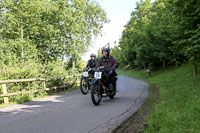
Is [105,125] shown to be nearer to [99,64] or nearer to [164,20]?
[99,64]

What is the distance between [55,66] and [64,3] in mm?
A: 9020

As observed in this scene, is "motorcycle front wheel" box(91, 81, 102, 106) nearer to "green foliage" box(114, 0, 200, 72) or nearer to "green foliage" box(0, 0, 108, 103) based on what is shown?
"green foliage" box(114, 0, 200, 72)

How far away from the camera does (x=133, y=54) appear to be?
3709 centimetres

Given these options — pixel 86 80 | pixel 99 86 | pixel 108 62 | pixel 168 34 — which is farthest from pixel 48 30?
pixel 99 86

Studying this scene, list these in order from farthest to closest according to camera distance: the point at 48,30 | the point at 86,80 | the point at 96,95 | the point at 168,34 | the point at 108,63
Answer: the point at 48,30 < the point at 168,34 < the point at 86,80 < the point at 108,63 < the point at 96,95

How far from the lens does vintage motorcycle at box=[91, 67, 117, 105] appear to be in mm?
6175

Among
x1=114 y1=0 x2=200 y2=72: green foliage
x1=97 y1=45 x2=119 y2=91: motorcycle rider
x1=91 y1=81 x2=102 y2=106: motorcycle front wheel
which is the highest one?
x1=114 y1=0 x2=200 y2=72: green foliage

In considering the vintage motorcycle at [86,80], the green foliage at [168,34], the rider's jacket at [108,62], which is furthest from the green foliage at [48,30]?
the green foliage at [168,34]

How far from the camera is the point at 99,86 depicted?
6.40 meters

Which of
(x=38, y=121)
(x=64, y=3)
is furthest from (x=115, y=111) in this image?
(x=64, y=3)

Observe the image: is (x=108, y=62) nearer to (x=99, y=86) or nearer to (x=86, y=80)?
(x=99, y=86)

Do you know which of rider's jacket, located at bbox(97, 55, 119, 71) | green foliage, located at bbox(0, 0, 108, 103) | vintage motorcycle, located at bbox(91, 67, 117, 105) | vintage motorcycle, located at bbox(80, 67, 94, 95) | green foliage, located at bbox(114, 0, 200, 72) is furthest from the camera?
green foliage, located at bbox(0, 0, 108, 103)

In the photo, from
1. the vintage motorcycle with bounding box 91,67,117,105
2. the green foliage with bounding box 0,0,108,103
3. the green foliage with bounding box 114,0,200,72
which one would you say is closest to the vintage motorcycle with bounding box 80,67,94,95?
the green foliage with bounding box 0,0,108,103

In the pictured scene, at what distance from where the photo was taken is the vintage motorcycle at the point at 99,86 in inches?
243
